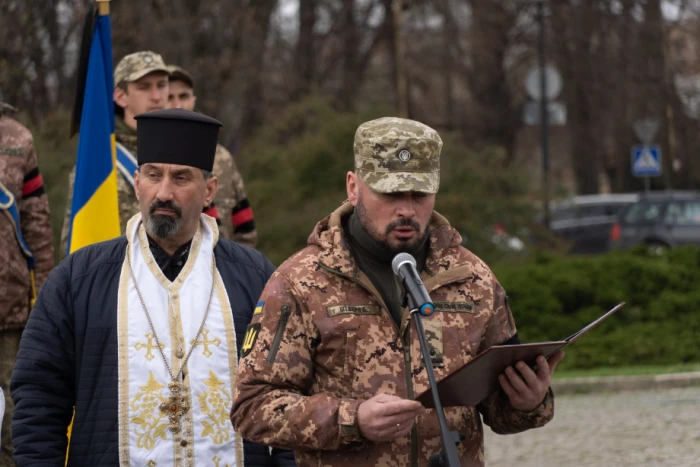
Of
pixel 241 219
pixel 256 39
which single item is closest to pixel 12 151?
pixel 241 219

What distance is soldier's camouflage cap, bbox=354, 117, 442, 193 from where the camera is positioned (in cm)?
380

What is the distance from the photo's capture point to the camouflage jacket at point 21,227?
21.5 feet

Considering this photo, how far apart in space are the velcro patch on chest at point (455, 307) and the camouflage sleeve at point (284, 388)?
1.20 feet

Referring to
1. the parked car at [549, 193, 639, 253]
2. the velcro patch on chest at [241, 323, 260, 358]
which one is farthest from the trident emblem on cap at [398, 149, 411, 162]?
→ the parked car at [549, 193, 639, 253]

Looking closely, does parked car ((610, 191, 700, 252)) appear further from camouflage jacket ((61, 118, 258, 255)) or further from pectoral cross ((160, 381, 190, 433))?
pectoral cross ((160, 381, 190, 433))

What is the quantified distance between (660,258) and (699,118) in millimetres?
19563

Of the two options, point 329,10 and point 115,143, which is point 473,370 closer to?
point 115,143

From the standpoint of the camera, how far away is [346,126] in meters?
16.2

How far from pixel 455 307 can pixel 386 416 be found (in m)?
0.51

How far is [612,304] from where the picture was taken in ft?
51.0

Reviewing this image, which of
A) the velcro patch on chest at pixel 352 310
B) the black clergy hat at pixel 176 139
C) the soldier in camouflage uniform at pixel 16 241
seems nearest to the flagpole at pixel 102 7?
the soldier in camouflage uniform at pixel 16 241

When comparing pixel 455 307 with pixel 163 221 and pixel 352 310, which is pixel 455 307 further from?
pixel 163 221

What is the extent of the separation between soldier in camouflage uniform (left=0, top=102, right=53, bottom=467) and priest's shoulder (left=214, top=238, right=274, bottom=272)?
2.16m

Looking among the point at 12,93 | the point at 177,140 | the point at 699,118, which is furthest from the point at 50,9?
the point at 699,118
